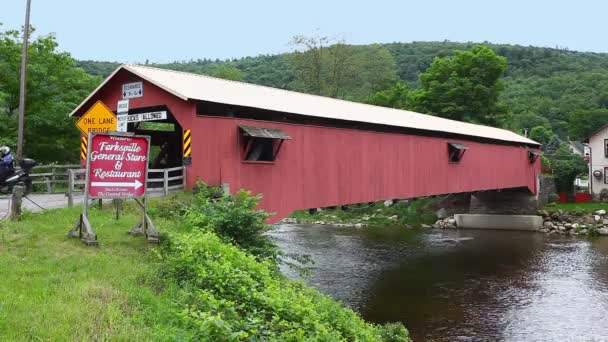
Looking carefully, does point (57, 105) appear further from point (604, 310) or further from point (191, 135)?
point (604, 310)

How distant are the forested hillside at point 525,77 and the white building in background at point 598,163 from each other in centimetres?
716

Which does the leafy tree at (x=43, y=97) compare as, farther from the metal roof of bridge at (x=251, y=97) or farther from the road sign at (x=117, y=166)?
the road sign at (x=117, y=166)

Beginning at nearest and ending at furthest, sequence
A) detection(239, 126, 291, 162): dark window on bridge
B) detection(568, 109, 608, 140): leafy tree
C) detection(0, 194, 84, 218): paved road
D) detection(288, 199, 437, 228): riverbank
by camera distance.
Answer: detection(0, 194, 84, 218): paved road < detection(239, 126, 291, 162): dark window on bridge < detection(288, 199, 437, 228): riverbank < detection(568, 109, 608, 140): leafy tree

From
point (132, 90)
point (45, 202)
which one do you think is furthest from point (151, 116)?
point (45, 202)

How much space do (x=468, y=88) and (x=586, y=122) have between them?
29.0 metres

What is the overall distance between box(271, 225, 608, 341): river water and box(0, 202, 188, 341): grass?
7.45 metres

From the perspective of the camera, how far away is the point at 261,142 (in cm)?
1419

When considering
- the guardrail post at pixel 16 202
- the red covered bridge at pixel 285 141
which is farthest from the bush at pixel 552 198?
the guardrail post at pixel 16 202

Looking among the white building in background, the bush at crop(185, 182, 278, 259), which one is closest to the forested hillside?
the white building in background

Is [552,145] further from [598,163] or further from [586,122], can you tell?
[598,163]

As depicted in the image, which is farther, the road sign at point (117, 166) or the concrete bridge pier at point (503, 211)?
the concrete bridge pier at point (503, 211)

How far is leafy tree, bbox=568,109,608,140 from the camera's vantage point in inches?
2365

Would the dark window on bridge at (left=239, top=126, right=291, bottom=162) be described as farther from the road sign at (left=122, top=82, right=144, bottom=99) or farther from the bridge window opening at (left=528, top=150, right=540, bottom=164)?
the bridge window opening at (left=528, top=150, right=540, bottom=164)

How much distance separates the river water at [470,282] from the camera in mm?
13039
